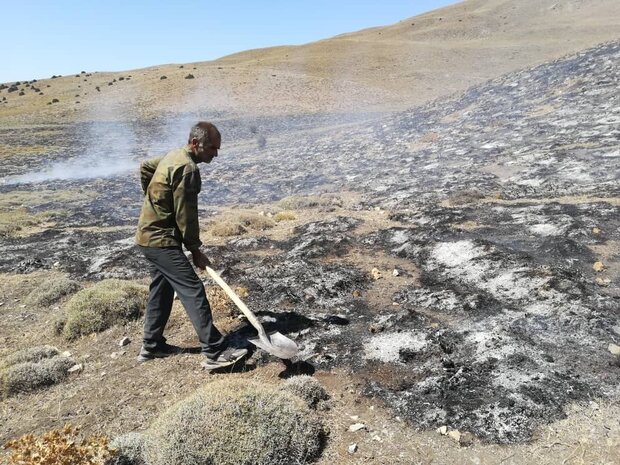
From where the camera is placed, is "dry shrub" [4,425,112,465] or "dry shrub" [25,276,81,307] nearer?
"dry shrub" [4,425,112,465]

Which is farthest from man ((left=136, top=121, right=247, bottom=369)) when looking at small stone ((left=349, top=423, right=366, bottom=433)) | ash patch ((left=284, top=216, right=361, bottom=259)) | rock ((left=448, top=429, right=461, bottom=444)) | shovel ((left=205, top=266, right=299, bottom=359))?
ash patch ((left=284, top=216, right=361, bottom=259))

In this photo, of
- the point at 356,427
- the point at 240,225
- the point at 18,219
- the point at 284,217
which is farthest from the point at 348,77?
the point at 356,427

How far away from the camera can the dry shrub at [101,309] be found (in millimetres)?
5914

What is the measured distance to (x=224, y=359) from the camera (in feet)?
15.0

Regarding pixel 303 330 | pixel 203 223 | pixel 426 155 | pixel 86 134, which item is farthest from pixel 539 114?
pixel 86 134

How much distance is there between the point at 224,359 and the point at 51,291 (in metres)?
4.18

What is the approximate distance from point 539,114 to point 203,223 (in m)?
13.9

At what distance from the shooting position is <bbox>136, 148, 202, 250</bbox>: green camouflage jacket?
4.22 metres

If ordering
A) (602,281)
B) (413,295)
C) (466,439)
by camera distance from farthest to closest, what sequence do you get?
1. (413,295)
2. (602,281)
3. (466,439)

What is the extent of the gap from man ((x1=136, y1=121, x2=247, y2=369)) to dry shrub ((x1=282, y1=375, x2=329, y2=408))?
748mm

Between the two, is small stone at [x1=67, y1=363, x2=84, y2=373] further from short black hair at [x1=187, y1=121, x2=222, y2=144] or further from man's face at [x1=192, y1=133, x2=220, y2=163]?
short black hair at [x1=187, y1=121, x2=222, y2=144]

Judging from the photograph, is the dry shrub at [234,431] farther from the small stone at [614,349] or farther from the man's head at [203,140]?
the small stone at [614,349]

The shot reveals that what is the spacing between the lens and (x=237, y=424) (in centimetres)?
340

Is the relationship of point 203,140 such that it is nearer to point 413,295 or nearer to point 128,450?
point 128,450
